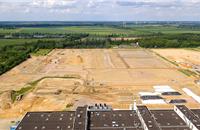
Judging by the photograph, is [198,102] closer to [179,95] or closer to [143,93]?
[179,95]

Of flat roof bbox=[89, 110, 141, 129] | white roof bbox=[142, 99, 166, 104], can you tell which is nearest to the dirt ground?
white roof bbox=[142, 99, 166, 104]

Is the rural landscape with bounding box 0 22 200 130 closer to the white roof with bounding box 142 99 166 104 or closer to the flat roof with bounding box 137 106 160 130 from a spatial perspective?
the white roof with bounding box 142 99 166 104

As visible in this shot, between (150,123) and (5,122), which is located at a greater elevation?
(150,123)

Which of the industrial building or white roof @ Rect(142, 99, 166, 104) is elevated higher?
the industrial building

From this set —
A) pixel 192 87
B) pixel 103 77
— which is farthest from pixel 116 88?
pixel 192 87

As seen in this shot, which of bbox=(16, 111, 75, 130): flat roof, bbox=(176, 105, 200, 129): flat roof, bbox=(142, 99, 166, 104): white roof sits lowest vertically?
bbox=(142, 99, 166, 104): white roof

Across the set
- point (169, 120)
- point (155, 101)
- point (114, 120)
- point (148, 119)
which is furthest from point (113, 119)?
point (155, 101)
